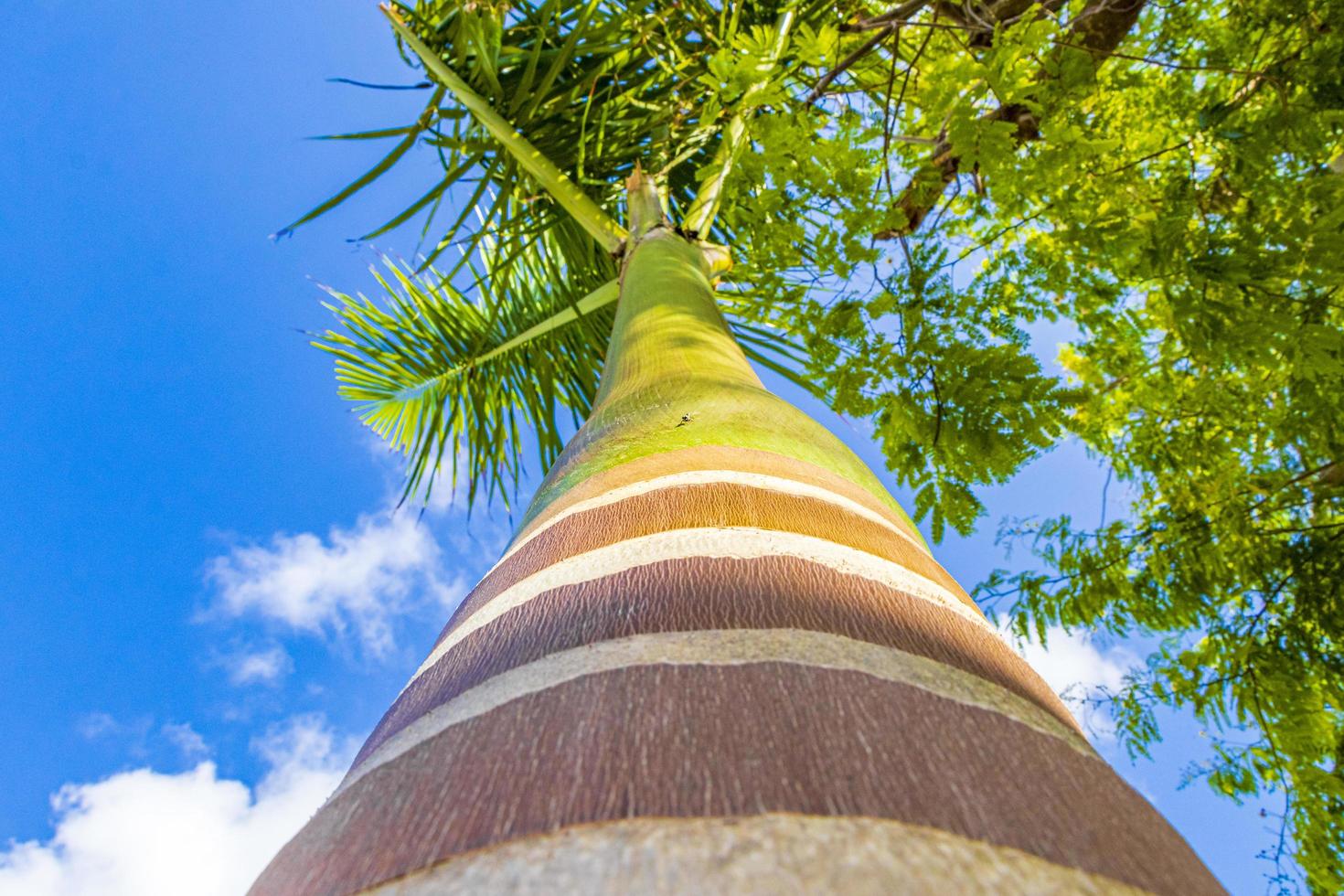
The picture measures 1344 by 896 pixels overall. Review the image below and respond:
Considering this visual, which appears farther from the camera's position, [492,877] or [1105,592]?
[1105,592]

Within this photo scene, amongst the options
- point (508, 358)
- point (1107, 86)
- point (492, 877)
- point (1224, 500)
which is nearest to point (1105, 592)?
point (1224, 500)

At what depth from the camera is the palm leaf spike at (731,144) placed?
1659 mm

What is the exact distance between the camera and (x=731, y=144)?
2049 mm

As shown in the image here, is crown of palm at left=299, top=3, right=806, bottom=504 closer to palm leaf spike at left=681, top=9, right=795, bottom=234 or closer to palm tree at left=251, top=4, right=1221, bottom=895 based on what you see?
palm leaf spike at left=681, top=9, right=795, bottom=234

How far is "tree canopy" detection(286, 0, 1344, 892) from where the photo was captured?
1.70m

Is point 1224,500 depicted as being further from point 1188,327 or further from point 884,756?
point 884,756

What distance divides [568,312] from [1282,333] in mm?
2296

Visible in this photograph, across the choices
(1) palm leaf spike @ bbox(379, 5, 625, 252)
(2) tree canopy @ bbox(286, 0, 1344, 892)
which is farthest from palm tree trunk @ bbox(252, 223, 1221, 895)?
(1) palm leaf spike @ bbox(379, 5, 625, 252)

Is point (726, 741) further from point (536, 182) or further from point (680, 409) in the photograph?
point (536, 182)

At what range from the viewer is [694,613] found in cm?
50

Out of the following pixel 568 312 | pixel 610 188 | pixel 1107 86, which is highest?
pixel 610 188

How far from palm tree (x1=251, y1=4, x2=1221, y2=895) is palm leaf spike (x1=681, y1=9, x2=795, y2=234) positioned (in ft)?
3.49

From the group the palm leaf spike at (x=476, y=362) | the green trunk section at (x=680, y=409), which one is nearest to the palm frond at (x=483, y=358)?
the palm leaf spike at (x=476, y=362)

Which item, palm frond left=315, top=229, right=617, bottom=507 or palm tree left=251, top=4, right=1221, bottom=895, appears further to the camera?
palm frond left=315, top=229, right=617, bottom=507
